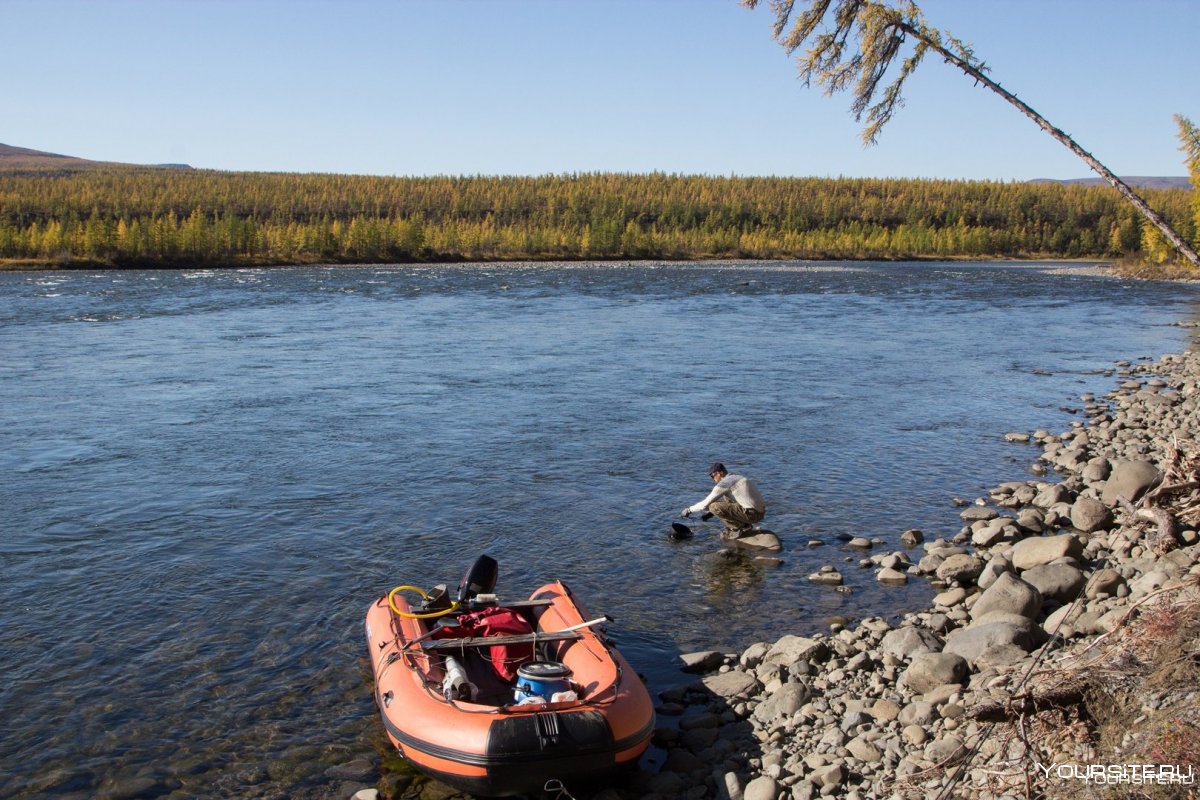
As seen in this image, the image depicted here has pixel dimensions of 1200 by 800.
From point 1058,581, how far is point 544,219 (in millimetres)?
123628

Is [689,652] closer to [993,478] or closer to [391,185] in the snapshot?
[993,478]

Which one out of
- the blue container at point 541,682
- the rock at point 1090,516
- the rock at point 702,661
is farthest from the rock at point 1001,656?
the rock at point 1090,516

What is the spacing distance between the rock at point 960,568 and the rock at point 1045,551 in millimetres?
393

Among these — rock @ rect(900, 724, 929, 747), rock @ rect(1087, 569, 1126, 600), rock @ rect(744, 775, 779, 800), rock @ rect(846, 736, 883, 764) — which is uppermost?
rock @ rect(1087, 569, 1126, 600)

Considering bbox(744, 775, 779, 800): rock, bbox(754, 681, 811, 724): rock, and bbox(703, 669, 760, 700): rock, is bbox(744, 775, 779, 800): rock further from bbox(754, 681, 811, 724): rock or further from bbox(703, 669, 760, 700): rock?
bbox(703, 669, 760, 700): rock

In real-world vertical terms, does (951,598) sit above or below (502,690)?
above

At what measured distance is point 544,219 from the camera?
424 feet

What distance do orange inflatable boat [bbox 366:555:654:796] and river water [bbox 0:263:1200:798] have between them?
66 centimetres

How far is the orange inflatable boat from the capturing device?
21.5 feet

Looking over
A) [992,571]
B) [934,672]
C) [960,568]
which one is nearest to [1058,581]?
[992,571]

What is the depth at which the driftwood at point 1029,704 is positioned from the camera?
5.62 meters

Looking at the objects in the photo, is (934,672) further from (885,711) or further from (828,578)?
(828,578)

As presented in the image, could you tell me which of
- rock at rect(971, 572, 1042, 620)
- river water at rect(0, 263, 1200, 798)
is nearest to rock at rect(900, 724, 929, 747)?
rock at rect(971, 572, 1042, 620)

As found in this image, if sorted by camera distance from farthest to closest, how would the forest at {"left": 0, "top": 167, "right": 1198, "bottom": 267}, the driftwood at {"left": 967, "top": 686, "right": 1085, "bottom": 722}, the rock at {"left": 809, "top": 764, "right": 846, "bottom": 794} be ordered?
the forest at {"left": 0, "top": 167, "right": 1198, "bottom": 267}
the rock at {"left": 809, "top": 764, "right": 846, "bottom": 794}
the driftwood at {"left": 967, "top": 686, "right": 1085, "bottom": 722}
